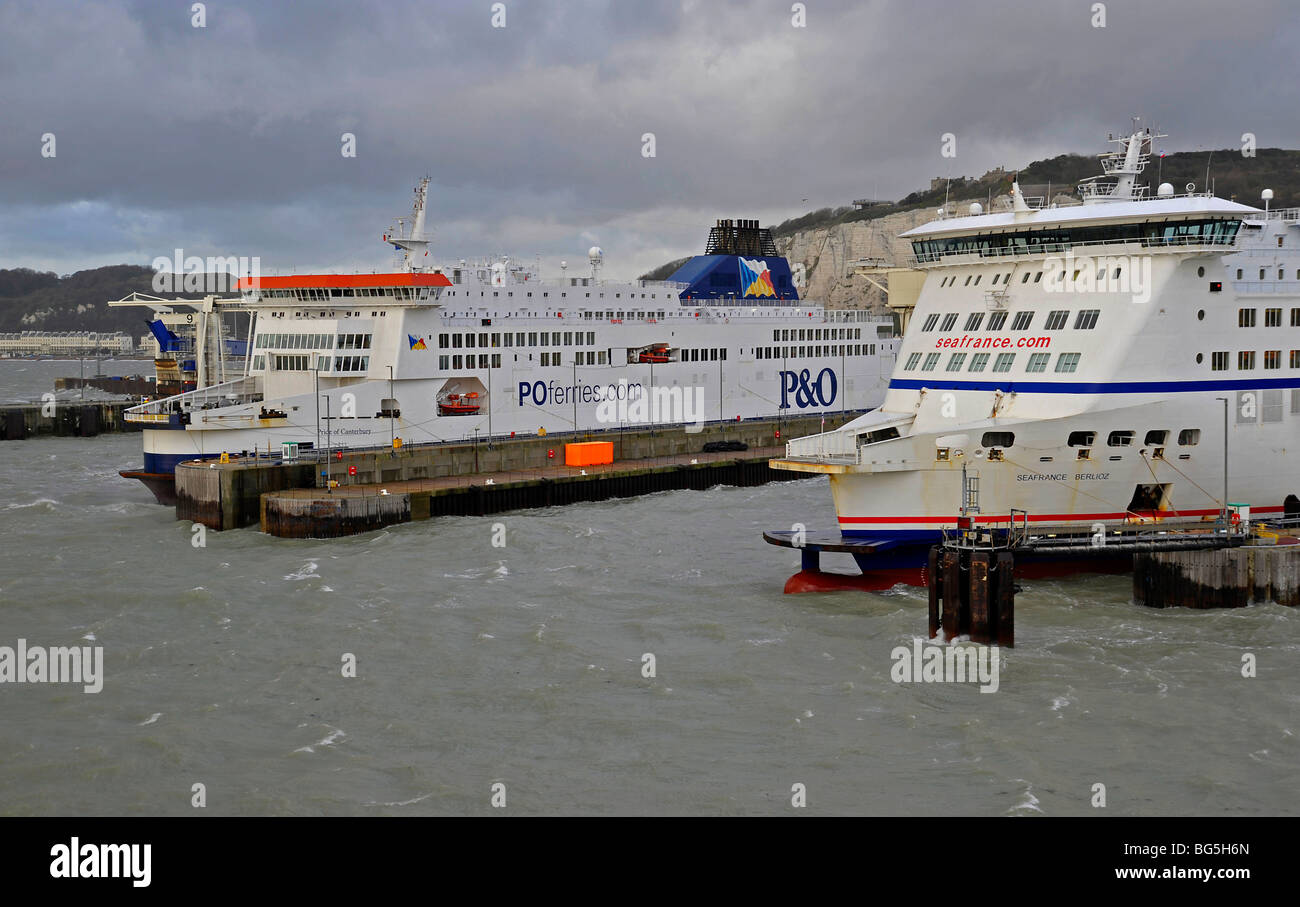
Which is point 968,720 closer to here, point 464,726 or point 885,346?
point 464,726

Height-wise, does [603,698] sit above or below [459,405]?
below

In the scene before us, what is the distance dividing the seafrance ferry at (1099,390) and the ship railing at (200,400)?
24383 mm

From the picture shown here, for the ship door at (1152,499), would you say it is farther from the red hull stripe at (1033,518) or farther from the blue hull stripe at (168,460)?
the blue hull stripe at (168,460)

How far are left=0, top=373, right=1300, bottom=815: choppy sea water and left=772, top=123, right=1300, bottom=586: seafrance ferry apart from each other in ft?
6.80

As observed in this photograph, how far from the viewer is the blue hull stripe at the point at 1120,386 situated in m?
25.3

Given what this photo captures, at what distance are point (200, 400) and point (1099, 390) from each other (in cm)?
3120

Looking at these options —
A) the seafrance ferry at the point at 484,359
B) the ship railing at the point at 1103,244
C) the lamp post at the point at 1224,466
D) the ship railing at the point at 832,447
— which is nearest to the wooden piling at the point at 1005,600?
the ship railing at the point at 832,447

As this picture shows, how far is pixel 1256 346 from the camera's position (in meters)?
27.1

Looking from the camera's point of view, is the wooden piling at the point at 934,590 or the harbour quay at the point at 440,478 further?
the harbour quay at the point at 440,478

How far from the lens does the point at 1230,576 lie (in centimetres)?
2338
